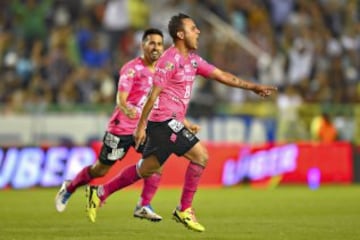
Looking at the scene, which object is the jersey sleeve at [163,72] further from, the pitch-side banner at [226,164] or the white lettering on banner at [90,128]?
the white lettering on banner at [90,128]

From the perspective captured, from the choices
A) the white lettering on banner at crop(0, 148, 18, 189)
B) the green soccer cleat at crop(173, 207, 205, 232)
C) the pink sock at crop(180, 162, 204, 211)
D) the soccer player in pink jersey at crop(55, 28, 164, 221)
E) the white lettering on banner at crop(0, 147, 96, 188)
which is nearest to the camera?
the green soccer cleat at crop(173, 207, 205, 232)

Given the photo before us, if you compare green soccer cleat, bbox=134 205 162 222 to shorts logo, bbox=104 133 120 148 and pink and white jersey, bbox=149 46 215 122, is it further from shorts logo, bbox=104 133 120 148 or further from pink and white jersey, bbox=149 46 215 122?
pink and white jersey, bbox=149 46 215 122

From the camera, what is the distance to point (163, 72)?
40.4 feet

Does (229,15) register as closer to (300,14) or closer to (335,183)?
(300,14)

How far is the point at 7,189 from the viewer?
2178cm

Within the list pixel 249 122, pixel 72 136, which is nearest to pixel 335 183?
pixel 249 122

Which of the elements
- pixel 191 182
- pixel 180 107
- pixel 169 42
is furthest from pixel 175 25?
pixel 169 42

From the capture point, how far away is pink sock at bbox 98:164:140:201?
13.6 metres

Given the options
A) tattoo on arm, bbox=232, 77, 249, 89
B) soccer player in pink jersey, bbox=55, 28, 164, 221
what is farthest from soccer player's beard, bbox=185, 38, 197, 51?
soccer player in pink jersey, bbox=55, 28, 164, 221

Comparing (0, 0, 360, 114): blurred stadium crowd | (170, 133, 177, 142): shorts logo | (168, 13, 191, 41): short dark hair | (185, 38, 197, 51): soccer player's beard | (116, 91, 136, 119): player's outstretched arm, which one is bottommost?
(170, 133, 177, 142): shorts logo

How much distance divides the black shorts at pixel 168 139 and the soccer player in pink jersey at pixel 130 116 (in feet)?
3.31

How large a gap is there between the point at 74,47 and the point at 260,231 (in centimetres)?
1370

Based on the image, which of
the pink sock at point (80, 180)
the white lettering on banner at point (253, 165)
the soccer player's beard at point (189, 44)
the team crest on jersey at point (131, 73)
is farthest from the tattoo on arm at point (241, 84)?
the white lettering on banner at point (253, 165)

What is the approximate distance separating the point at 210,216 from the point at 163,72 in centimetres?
305
